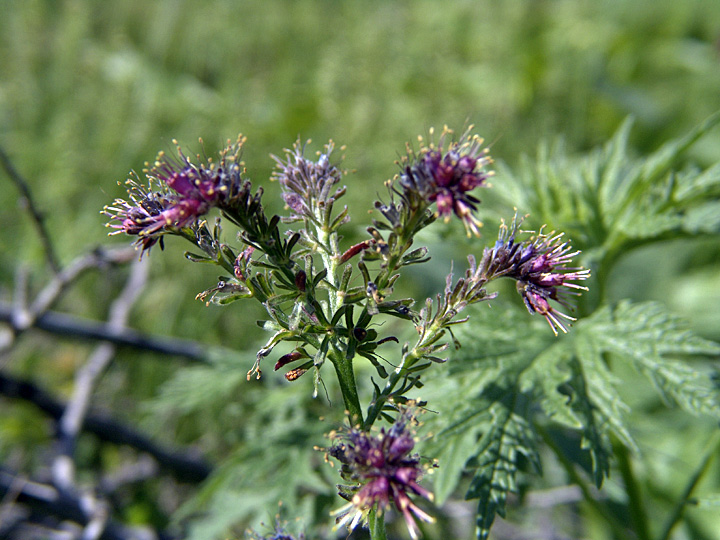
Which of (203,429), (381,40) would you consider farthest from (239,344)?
(381,40)

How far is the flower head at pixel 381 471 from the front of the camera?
1061 mm

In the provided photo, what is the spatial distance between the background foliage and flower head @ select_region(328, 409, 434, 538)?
1.45 feet

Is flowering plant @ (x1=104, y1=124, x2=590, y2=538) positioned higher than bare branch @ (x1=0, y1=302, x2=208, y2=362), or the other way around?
bare branch @ (x1=0, y1=302, x2=208, y2=362)

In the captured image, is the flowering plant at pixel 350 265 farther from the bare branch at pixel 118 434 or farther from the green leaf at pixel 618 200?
the bare branch at pixel 118 434

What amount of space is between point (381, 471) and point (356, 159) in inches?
135

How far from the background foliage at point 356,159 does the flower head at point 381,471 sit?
1.45 ft

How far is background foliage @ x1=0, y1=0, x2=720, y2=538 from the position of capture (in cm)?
213

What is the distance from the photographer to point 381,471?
1.09 metres

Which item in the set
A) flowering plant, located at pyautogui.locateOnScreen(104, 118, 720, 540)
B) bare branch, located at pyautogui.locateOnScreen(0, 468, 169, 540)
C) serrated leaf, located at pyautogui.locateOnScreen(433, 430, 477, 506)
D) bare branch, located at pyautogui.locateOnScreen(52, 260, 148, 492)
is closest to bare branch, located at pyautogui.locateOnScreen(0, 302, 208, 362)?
bare branch, located at pyautogui.locateOnScreen(52, 260, 148, 492)

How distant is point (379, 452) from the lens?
1.10 meters

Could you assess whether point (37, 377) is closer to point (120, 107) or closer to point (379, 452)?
point (120, 107)

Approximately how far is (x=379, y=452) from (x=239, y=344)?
2.79 meters

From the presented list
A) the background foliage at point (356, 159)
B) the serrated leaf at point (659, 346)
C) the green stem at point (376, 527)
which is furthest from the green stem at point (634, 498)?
the green stem at point (376, 527)

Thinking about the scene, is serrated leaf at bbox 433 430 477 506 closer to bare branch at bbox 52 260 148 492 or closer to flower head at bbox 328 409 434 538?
flower head at bbox 328 409 434 538
